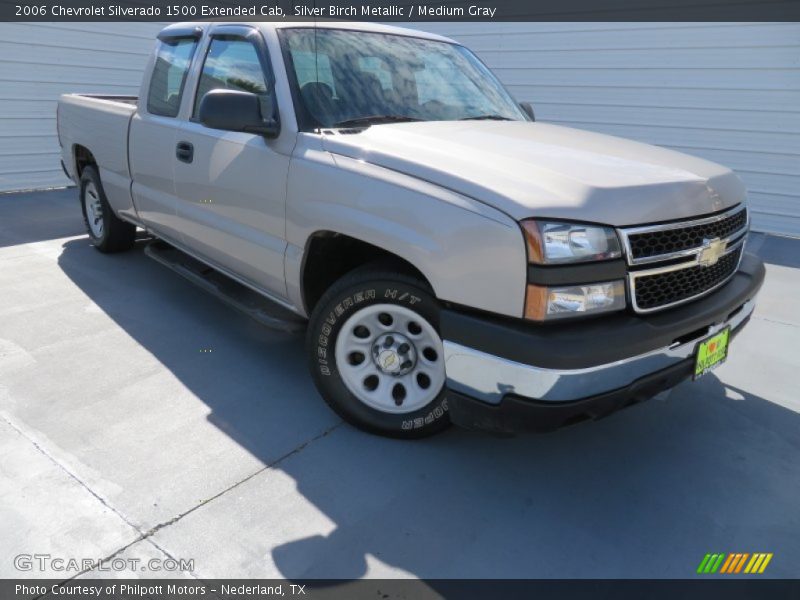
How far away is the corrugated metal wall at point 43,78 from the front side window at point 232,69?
6.40 m

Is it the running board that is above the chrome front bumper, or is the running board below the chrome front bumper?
below

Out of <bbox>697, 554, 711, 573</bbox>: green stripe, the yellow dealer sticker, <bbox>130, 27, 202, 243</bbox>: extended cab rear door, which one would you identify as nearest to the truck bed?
<bbox>130, 27, 202, 243</bbox>: extended cab rear door

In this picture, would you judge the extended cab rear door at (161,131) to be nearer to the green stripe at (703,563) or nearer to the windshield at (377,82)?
the windshield at (377,82)

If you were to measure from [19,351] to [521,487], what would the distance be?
2.99 meters

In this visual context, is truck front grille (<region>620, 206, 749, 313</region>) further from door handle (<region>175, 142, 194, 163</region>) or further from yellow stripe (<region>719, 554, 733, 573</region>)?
door handle (<region>175, 142, 194, 163</region>)

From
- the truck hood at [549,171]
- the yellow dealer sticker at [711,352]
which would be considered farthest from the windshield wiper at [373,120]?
the yellow dealer sticker at [711,352]

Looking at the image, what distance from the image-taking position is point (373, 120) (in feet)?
9.91

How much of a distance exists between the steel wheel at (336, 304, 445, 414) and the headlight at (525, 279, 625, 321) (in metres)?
0.55

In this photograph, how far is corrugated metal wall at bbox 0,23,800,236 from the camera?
23.2 feet

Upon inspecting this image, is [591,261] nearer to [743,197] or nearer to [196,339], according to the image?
[743,197]

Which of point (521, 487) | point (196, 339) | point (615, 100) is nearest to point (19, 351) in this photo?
point (196, 339)

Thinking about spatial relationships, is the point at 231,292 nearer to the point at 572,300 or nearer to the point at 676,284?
the point at 572,300

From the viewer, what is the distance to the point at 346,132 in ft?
9.33

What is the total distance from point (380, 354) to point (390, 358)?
58mm
